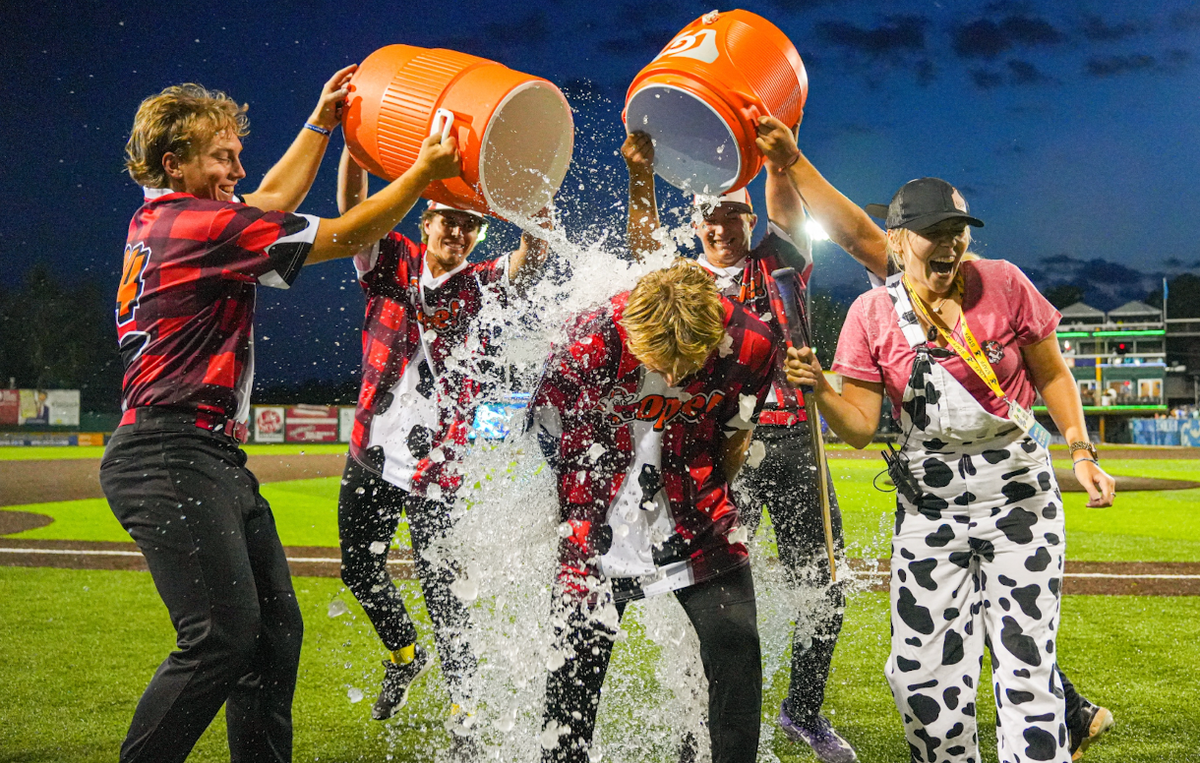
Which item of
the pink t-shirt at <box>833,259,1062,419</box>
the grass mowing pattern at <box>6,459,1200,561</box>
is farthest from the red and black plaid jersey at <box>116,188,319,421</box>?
the grass mowing pattern at <box>6,459,1200,561</box>

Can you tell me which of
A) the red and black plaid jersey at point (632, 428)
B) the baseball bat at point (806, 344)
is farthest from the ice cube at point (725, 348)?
the baseball bat at point (806, 344)

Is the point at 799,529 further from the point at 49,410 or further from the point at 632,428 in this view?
the point at 49,410

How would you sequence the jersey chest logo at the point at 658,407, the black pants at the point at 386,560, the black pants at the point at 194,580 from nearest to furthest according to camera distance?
the black pants at the point at 194,580, the jersey chest logo at the point at 658,407, the black pants at the point at 386,560

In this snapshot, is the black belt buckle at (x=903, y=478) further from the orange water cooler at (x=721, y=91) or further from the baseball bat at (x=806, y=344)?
the orange water cooler at (x=721, y=91)

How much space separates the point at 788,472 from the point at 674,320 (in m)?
1.71

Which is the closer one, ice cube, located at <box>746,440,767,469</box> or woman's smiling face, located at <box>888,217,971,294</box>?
woman's smiling face, located at <box>888,217,971,294</box>

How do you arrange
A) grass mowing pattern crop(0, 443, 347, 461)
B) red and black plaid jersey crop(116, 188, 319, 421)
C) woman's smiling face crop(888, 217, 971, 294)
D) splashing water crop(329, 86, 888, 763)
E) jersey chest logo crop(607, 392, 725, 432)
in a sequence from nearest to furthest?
red and black plaid jersey crop(116, 188, 319, 421)
jersey chest logo crop(607, 392, 725, 432)
woman's smiling face crop(888, 217, 971, 294)
splashing water crop(329, 86, 888, 763)
grass mowing pattern crop(0, 443, 347, 461)

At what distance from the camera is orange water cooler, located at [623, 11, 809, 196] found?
284 centimetres

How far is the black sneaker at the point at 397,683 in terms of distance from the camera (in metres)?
4.39

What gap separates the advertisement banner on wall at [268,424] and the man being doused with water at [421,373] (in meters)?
37.1

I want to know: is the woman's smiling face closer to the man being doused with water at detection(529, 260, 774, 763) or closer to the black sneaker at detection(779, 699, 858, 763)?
the man being doused with water at detection(529, 260, 774, 763)

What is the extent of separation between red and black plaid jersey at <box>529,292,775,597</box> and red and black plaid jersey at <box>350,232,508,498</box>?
129cm

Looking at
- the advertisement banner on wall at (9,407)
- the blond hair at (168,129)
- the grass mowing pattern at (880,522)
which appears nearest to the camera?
the blond hair at (168,129)

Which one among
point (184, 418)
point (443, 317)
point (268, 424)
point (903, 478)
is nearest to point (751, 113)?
point (903, 478)
